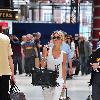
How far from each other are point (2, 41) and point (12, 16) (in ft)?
36.2

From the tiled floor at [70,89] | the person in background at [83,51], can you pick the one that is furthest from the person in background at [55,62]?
the person in background at [83,51]

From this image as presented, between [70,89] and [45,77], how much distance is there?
6091mm

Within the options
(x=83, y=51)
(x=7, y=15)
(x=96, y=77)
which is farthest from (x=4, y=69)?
(x=83, y=51)

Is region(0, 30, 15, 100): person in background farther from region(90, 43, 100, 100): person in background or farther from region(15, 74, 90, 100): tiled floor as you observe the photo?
region(15, 74, 90, 100): tiled floor

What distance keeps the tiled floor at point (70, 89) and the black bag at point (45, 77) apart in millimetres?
3719

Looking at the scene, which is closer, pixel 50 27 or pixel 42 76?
pixel 42 76

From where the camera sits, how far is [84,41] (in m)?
19.0

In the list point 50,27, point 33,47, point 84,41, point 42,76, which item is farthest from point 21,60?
point 42,76

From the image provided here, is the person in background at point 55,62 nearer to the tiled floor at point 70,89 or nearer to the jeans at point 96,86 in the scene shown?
the jeans at point 96,86

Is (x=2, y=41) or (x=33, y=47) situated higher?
(x=2, y=41)

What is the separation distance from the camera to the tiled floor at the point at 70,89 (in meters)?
12.4

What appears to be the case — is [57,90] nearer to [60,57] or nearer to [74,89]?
[60,57]

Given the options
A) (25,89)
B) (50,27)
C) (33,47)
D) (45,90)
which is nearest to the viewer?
(45,90)

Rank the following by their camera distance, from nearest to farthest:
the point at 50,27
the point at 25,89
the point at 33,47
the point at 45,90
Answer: the point at 45,90
the point at 25,89
the point at 33,47
the point at 50,27
